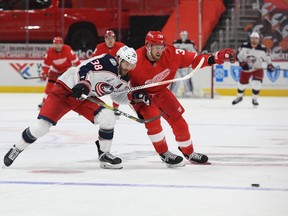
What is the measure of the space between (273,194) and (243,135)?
4.05 meters

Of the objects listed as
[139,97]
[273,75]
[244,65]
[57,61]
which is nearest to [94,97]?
[139,97]

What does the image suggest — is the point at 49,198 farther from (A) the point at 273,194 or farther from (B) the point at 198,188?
(A) the point at 273,194

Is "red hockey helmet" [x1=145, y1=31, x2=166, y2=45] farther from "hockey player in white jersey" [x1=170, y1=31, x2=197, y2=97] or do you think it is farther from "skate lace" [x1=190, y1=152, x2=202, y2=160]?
"hockey player in white jersey" [x1=170, y1=31, x2=197, y2=97]

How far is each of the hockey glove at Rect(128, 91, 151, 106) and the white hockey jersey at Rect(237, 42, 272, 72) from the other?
25.4 ft

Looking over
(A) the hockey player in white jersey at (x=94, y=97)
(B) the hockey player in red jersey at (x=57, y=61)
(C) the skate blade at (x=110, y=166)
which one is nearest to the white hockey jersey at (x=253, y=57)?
(B) the hockey player in red jersey at (x=57, y=61)

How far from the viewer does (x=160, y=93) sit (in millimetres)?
6938

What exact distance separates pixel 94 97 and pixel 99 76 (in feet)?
0.79

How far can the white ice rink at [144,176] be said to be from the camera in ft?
15.8

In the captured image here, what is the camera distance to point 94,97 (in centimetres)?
661

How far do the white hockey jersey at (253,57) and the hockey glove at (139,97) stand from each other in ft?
25.4

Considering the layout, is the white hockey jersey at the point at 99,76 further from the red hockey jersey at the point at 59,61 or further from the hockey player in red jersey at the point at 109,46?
the red hockey jersey at the point at 59,61

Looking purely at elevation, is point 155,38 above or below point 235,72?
above

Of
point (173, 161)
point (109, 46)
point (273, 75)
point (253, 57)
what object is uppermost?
point (109, 46)

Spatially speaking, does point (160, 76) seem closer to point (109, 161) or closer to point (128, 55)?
point (128, 55)
